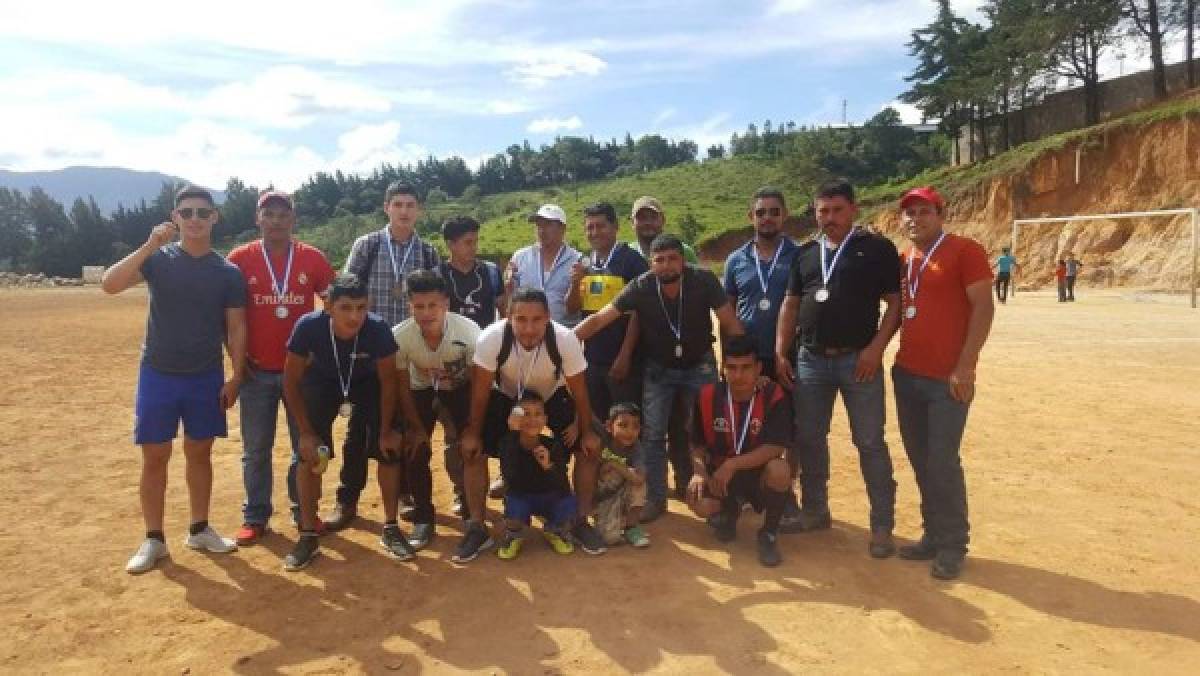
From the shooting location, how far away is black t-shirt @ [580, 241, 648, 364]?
18.4 ft

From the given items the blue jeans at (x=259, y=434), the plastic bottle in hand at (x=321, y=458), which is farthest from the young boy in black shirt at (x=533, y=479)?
the blue jeans at (x=259, y=434)

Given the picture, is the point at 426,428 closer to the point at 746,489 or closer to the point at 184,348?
the point at 184,348

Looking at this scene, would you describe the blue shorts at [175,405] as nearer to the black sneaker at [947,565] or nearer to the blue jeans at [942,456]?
the blue jeans at [942,456]

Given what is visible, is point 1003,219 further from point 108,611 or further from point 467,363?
point 108,611

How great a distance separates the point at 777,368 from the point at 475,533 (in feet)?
7.33

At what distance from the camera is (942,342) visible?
4.36 metres

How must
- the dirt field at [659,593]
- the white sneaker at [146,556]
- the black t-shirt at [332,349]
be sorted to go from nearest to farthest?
the dirt field at [659,593]
the white sneaker at [146,556]
the black t-shirt at [332,349]

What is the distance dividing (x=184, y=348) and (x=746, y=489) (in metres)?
3.63

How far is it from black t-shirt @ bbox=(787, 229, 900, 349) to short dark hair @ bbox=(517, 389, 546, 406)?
69.4 inches

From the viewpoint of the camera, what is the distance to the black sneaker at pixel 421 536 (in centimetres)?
492

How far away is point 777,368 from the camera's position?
5.05 meters

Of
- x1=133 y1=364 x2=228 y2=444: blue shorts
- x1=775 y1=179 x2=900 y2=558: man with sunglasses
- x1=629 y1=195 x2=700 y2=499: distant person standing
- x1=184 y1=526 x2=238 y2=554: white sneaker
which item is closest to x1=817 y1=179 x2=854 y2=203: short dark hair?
x1=775 y1=179 x2=900 y2=558: man with sunglasses

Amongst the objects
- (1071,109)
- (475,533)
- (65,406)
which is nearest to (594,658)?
(475,533)

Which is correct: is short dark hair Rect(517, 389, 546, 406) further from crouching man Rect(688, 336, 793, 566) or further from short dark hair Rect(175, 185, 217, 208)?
short dark hair Rect(175, 185, 217, 208)
